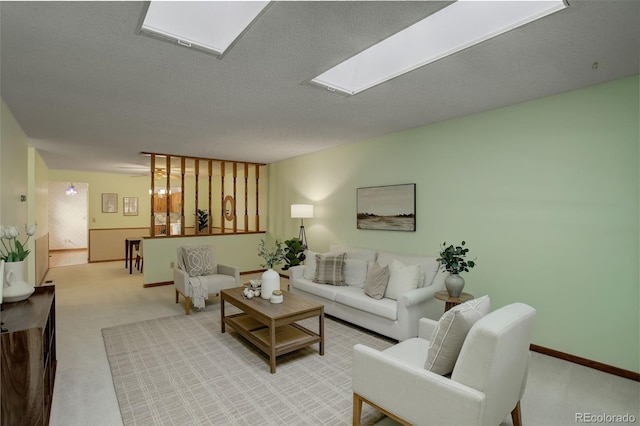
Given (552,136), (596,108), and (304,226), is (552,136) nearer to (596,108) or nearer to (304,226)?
(596,108)

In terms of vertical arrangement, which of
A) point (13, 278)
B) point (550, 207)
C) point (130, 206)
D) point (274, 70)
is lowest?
point (13, 278)

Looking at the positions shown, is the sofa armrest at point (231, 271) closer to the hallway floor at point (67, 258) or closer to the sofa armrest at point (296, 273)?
the sofa armrest at point (296, 273)

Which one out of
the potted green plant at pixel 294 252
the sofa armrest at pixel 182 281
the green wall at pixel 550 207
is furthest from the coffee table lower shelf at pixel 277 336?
the potted green plant at pixel 294 252

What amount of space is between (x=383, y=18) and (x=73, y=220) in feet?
40.1

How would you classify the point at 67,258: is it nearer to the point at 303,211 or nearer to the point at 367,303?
the point at 303,211

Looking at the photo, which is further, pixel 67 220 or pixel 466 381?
pixel 67 220

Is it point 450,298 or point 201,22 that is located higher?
point 201,22

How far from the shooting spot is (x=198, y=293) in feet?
14.4

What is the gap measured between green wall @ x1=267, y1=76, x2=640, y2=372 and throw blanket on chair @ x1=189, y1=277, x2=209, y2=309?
9.36 feet

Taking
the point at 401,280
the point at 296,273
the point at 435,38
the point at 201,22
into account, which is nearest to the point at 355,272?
the point at 401,280

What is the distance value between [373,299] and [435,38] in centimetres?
263

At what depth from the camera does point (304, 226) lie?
6426 mm

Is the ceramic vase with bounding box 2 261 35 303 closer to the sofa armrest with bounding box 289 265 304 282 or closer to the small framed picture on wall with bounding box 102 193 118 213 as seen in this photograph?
the sofa armrest with bounding box 289 265 304 282

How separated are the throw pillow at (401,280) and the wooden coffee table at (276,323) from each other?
2.97 ft
